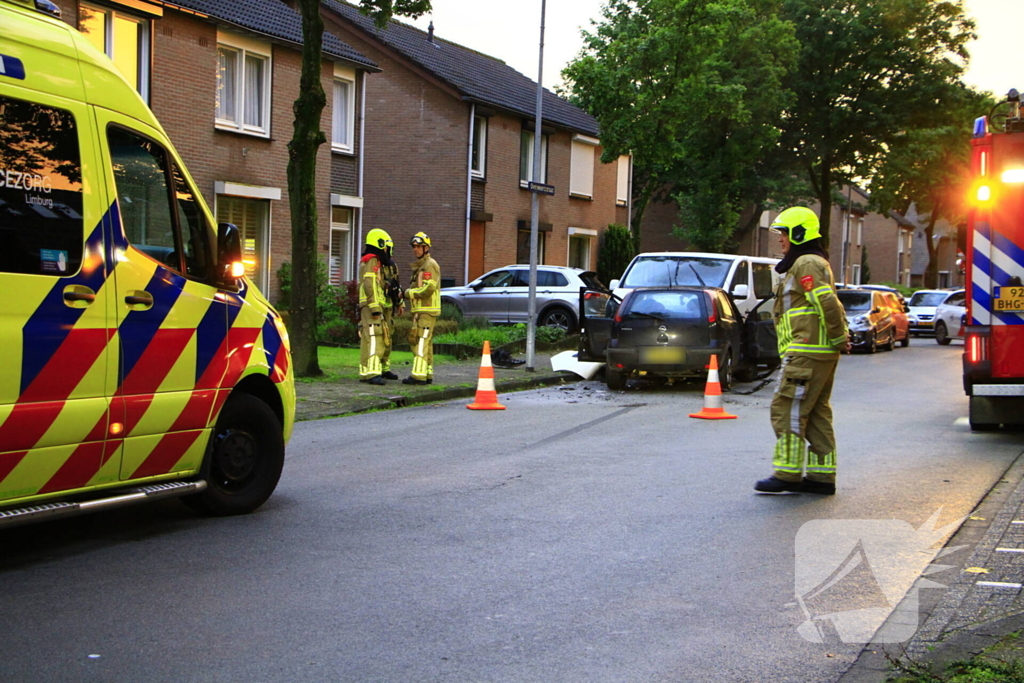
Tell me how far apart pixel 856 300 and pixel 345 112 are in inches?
510

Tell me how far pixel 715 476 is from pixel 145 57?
51.0ft

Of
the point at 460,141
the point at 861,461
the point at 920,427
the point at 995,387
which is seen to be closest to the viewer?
the point at 861,461

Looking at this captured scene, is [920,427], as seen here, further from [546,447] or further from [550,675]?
[550,675]

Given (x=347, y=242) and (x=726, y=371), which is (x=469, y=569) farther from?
(x=347, y=242)

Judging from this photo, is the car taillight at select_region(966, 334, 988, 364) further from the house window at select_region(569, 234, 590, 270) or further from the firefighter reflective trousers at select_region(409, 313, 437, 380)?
the house window at select_region(569, 234, 590, 270)

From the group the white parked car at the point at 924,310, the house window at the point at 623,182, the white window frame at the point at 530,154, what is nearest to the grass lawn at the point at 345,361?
the white window frame at the point at 530,154

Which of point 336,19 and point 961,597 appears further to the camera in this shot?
point 336,19

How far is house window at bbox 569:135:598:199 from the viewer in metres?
35.8

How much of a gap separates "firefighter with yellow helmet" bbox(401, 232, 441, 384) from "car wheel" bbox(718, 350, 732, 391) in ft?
13.0

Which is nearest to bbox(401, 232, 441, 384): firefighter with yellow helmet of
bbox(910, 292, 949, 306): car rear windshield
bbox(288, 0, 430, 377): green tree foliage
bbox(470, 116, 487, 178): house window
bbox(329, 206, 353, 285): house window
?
bbox(288, 0, 430, 377): green tree foliage

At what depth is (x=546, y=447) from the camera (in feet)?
33.4

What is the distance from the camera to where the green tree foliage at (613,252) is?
3753 cm

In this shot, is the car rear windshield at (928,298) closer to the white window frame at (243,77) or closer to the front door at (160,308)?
the white window frame at (243,77)

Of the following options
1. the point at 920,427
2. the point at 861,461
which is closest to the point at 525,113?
the point at 920,427
